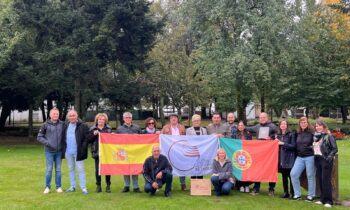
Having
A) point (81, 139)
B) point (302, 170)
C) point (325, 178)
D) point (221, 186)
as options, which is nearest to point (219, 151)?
point (221, 186)

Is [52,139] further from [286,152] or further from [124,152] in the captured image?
[286,152]

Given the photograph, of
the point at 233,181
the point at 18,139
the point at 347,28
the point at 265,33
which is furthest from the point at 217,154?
the point at 347,28

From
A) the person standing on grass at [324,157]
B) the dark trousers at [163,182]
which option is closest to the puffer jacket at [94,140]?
the dark trousers at [163,182]

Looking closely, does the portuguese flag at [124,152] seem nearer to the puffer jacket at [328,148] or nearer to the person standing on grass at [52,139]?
the person standing on grass at [52,139]

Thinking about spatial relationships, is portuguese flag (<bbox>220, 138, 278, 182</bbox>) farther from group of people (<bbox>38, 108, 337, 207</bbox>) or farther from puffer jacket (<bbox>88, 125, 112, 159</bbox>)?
puffer jacket (<bbox>88, 125, 112, 159</bbox>)

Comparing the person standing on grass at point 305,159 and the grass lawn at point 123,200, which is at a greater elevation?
the person standing on grass at point 305,159

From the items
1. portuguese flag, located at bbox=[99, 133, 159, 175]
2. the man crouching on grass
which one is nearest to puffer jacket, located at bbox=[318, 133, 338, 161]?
the man crouching on grass

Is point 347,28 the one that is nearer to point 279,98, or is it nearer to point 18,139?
point 279,98

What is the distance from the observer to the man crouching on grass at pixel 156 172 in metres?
10.1

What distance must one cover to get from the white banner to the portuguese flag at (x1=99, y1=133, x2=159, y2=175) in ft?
1.30

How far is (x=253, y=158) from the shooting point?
10.7 m

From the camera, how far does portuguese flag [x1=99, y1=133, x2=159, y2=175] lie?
34.9ft

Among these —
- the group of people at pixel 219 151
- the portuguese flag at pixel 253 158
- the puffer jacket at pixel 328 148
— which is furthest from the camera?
the portuguese flag at pixel 253 158

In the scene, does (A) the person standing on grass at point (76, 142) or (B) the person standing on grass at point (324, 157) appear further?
(A) the person standing on grass at point (76, 142)
